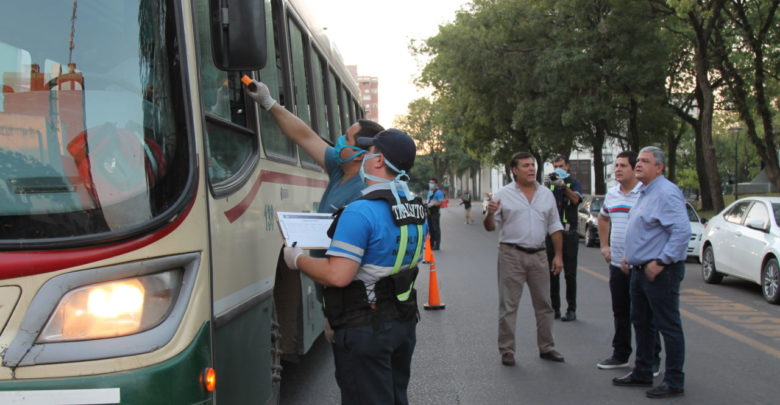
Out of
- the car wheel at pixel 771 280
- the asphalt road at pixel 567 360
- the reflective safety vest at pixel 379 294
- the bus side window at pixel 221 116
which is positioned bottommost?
the asphalt road at pixel 567 360

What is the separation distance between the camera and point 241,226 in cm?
351

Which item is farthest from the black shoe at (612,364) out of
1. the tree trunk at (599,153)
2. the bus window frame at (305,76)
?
the tree trunk at (599,153)

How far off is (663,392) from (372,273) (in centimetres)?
350

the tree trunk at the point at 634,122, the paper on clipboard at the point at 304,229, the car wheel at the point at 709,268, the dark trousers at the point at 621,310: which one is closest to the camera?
the paper on clipboard at the point at 304,229

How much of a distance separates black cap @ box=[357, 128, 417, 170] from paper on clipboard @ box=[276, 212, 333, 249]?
1.73 feet

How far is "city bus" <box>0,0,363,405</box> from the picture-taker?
2.50 metres

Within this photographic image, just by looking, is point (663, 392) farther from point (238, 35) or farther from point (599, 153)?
point (599, 153)

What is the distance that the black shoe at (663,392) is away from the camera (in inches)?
225

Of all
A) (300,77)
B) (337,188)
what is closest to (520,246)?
(300,77)

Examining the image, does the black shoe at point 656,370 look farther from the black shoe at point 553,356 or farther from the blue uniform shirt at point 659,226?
the blue uniform shirt at point 659,226

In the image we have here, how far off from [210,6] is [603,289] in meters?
9.87

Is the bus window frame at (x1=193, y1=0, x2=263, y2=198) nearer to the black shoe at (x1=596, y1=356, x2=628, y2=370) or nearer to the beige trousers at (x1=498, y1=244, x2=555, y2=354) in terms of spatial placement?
the beige trousers at (x1=498, y1=244, x2=555, y2=354)

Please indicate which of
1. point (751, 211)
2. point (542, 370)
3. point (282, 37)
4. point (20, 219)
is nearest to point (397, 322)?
point (20, 219)

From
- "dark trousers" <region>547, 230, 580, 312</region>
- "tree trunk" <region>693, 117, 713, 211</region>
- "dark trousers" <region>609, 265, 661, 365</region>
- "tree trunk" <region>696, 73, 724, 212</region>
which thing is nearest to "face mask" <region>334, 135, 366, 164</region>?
"dark trousers" <region>609, 265, 661, 365</region>
